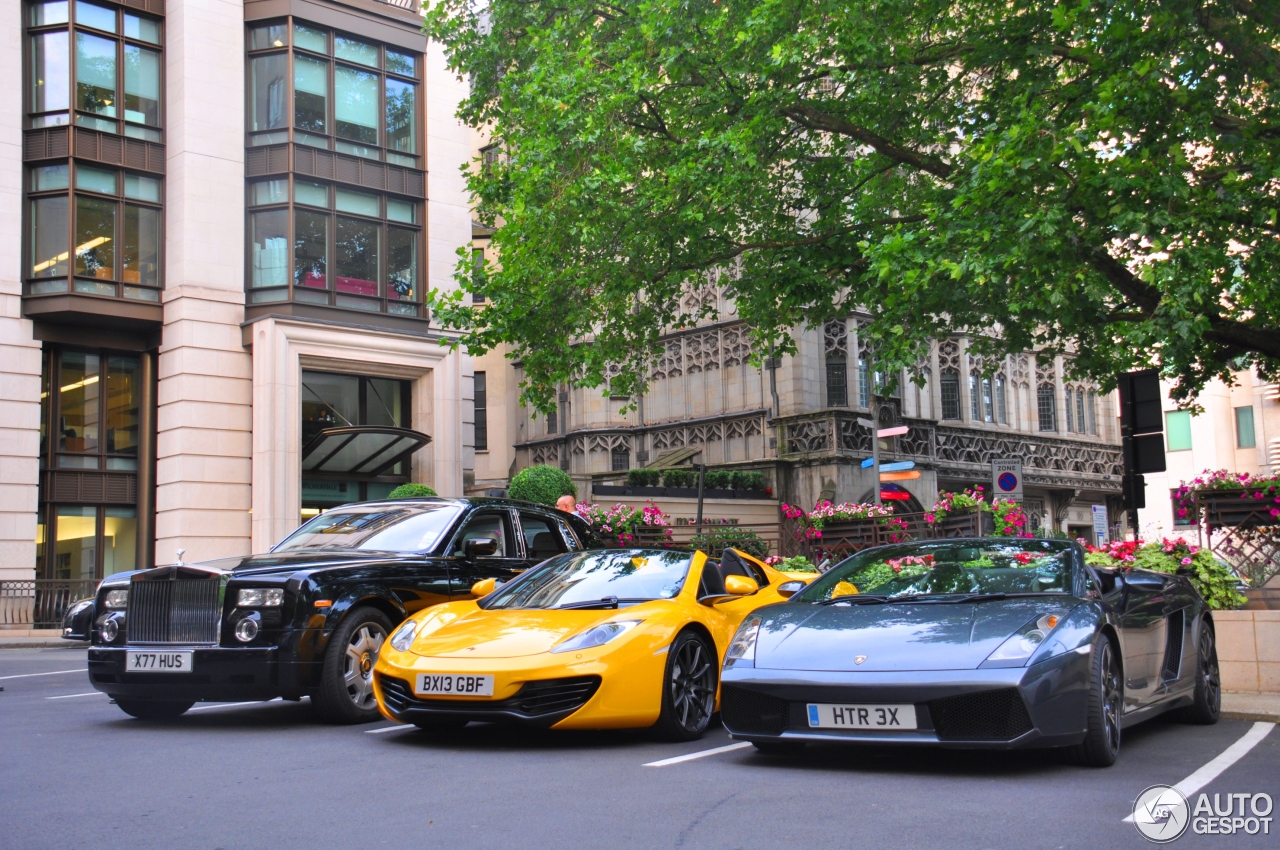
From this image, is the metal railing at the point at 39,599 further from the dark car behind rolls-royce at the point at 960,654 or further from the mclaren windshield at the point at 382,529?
the dark car behind rolls-royce at the point at 960,654

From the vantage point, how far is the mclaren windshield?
10148 mm

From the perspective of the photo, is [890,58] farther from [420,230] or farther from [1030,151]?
[420,230]

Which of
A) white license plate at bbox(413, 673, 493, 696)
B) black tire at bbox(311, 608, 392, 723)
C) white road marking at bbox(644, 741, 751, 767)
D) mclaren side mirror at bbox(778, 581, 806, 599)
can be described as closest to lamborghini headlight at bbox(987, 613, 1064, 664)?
white road marking at bbox(644, 741, 751, 767)

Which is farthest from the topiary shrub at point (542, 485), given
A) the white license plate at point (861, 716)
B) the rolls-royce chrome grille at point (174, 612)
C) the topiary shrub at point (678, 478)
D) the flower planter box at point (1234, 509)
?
the white license plate at point (861, 716)

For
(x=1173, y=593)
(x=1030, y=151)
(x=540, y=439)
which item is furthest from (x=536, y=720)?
(x=540, y=439)

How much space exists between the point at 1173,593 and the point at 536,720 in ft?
14.4

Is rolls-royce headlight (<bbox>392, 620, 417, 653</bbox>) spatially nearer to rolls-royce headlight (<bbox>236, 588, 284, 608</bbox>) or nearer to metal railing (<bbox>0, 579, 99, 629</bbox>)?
rolls-royce headlight (<bbox>236, 588, 284, 608</bbox>)

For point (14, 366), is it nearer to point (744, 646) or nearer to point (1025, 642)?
point (744, 646)

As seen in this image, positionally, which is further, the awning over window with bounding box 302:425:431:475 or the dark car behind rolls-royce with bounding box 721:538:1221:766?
the awning over window with bounding box 302:425:431:475

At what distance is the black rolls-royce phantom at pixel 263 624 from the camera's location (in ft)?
28.6

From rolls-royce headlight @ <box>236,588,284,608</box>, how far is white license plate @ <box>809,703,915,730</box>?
414 centimetres

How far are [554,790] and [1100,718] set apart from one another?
113 inches

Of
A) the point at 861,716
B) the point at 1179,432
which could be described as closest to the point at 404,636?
the point at 861,716

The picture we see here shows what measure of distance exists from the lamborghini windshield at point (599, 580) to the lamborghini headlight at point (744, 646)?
4.11 ft
